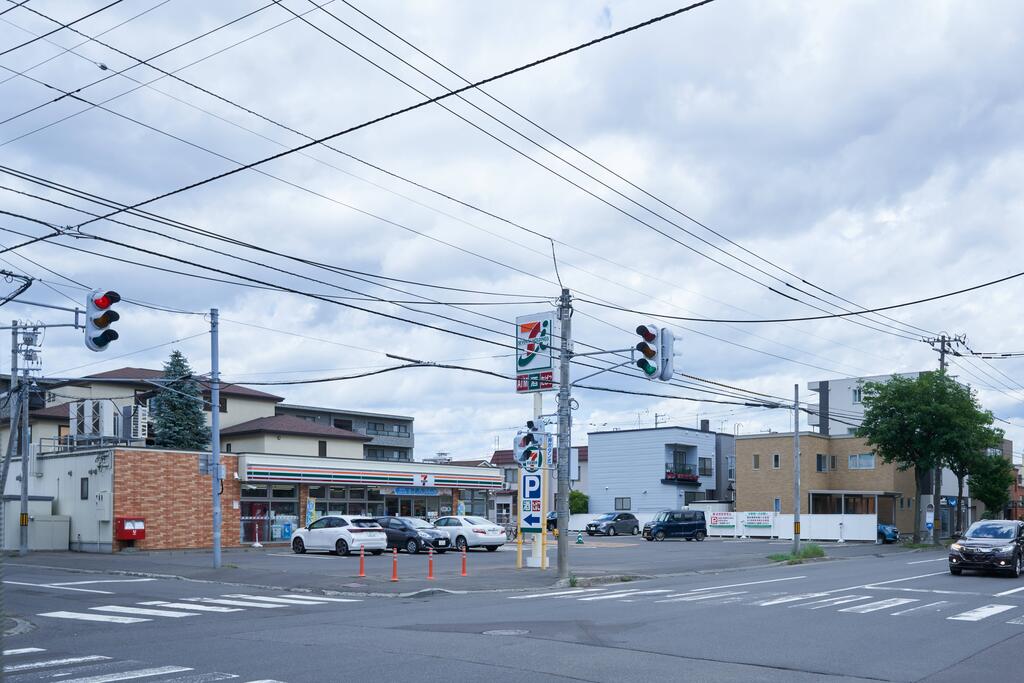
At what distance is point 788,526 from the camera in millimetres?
59781

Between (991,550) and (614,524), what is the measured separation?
134 ft

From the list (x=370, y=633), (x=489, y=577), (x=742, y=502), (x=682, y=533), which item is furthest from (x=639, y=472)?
(x=370, y=633)

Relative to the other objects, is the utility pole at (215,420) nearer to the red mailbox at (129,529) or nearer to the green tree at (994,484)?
the red mailbox at (129,529)

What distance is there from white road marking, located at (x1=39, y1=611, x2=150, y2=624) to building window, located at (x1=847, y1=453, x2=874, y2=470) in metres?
57.7

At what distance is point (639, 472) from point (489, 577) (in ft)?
165

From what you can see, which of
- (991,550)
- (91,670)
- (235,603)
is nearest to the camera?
(91,670)

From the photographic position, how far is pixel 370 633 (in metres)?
14.7

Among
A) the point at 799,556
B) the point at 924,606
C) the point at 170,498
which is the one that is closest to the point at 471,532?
the point at 170,498

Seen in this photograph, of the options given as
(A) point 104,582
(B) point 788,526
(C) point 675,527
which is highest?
(A) point 104,582

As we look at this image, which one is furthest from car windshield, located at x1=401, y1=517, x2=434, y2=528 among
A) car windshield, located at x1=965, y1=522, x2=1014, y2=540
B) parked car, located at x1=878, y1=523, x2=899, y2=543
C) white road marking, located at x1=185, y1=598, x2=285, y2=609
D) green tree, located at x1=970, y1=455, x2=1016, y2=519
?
green tree, located at x1=970, y1=455, x2=1016, y2=519

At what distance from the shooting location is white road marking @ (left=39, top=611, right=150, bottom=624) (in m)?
16.8

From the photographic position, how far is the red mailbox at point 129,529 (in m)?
37.2

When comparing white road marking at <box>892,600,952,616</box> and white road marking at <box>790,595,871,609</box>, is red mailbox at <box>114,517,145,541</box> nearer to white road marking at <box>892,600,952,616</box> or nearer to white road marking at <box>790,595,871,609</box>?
white road marking at <box>790,595,871,609</box>

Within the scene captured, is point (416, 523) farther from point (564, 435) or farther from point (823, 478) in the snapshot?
point (823, 478)
